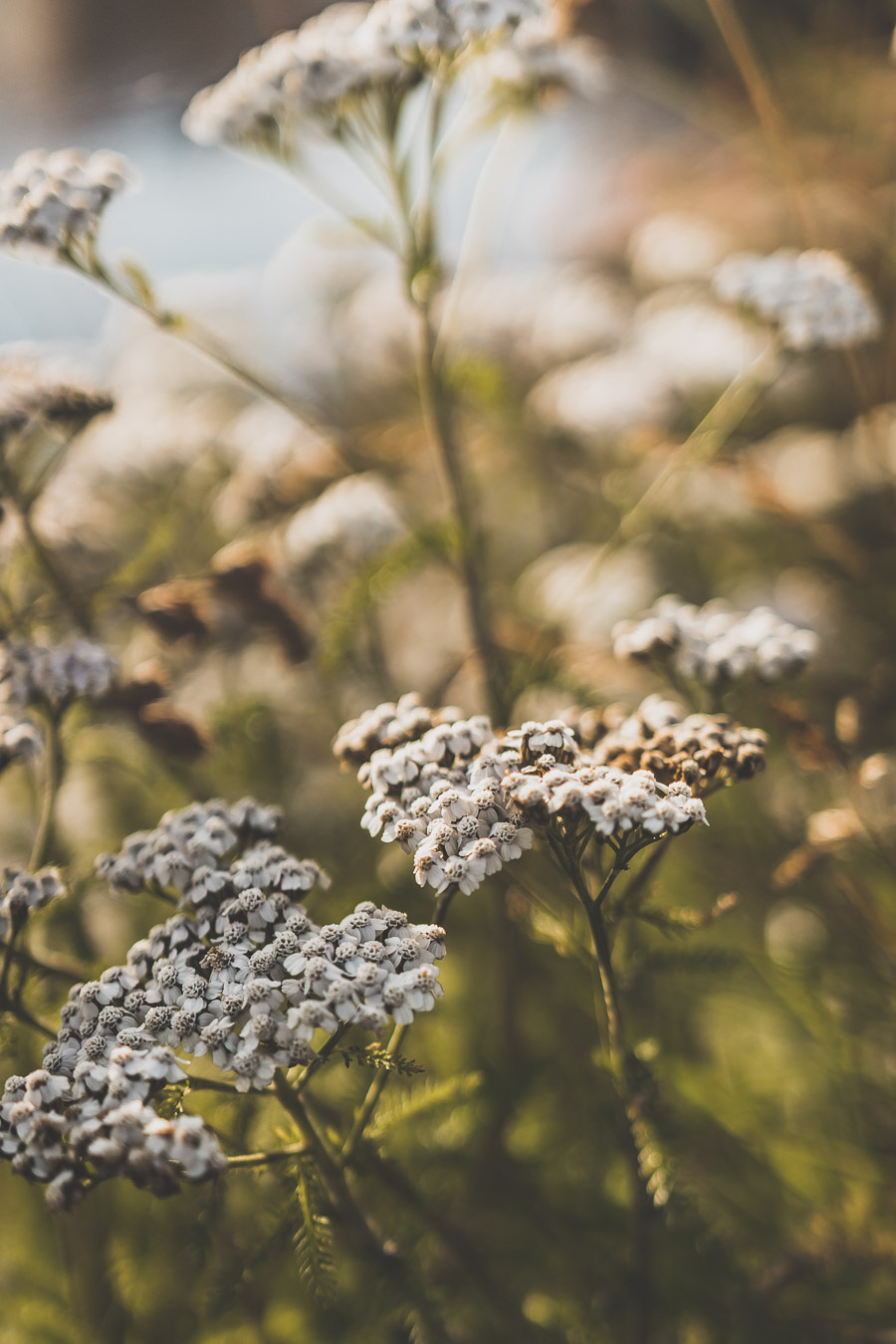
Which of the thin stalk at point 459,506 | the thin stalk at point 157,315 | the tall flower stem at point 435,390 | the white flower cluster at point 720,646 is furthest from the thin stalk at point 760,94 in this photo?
the thin stalk at point 157,315

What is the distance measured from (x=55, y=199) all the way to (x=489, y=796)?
4.61ft

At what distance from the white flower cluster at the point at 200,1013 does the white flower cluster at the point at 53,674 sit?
545 millimetres

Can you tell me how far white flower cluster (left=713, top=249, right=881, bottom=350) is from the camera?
2.10 metres

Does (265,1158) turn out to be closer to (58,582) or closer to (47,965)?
(47,965)

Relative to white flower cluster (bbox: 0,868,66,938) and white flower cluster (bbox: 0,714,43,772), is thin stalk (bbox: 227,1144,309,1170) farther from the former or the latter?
white flower cluster (bbox: 0,714,43,772)

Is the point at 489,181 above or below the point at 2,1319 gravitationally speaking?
above

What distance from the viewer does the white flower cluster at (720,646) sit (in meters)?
1.66

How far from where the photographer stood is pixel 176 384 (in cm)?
450

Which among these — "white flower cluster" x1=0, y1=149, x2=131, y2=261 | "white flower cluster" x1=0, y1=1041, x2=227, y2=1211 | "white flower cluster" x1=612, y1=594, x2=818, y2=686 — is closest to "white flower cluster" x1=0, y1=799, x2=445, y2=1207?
"white flower cluster" x1=0, y1=1041, x2=227, y2=1211

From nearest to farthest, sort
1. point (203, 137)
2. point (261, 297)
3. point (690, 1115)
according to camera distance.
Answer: point (203, 137) < point (690, 1115) < point (261, 297)

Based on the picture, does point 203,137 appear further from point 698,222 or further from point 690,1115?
point 698,222

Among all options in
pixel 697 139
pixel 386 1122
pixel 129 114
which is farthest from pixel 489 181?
pixel 697 139

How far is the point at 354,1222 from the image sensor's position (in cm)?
138

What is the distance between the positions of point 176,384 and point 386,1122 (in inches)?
159
